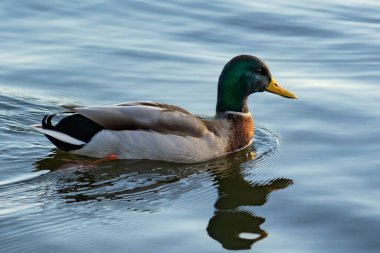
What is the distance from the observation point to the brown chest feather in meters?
8.94

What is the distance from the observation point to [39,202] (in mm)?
7207

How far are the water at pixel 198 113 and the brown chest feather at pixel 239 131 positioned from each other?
16 centimetres

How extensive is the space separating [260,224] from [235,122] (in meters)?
2.22

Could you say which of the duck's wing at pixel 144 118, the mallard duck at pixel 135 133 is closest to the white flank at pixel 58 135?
the mallard duck at pixel 135 133

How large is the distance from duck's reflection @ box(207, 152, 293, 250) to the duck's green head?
762 mm

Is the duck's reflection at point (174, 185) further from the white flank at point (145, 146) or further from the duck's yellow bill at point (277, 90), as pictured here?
the duck's yellow bill at point (277, 90)

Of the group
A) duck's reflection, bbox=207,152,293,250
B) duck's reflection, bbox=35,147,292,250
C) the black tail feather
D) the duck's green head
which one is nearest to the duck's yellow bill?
the duck's green head

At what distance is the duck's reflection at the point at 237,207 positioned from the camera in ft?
22.0

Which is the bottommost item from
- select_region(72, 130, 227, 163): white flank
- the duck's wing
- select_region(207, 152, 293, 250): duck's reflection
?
select_region(207, 152, 293, 250): duck's reflection

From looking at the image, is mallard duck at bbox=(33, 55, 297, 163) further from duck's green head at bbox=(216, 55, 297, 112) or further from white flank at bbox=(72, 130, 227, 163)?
duck's green head at bbox=(216, 55, 297, 112)

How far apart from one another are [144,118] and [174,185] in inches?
36.8

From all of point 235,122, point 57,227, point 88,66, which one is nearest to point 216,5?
point 88,66

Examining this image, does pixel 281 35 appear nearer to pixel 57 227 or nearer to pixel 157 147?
pixel 157 147

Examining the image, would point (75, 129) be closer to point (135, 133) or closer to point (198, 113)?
point (135, 133)
